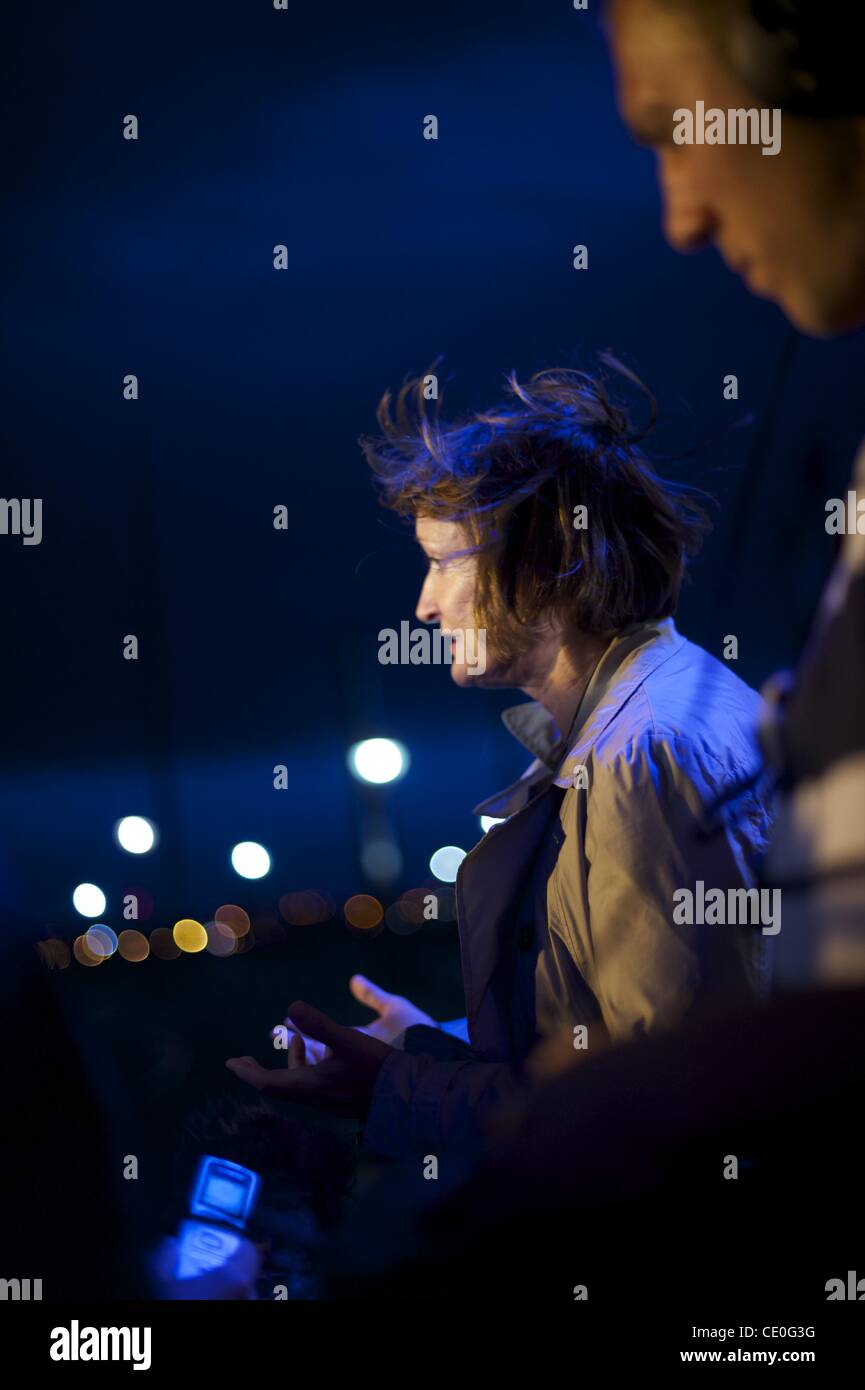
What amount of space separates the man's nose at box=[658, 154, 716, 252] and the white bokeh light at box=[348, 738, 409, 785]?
2.74 metres

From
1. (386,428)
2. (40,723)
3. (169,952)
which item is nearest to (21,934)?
(386,428)

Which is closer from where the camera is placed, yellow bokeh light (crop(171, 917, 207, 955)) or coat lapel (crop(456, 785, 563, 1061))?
coat lapel (crop(456, 785, 563, 1061))

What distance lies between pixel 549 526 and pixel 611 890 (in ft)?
1.87

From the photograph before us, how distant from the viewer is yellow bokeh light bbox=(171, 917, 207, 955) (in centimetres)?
422

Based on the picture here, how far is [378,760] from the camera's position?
147 inches

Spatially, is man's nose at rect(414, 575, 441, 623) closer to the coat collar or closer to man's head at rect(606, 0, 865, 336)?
the coat collar

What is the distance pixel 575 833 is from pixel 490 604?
404 mm

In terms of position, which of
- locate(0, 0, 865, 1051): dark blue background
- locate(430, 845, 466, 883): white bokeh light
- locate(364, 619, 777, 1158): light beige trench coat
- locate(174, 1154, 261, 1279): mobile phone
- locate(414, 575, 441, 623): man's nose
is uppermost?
locate(0, 0, 865, 1051): dark blue background

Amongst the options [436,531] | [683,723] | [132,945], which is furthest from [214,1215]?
[132,945]

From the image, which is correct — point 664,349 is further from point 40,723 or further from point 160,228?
point 40,723

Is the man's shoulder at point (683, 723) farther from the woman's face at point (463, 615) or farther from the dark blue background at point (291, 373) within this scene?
the dark blue background at point (291, 373)

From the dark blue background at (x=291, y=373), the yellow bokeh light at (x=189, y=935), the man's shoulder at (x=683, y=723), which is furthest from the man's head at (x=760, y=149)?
the yellow bokeh light at (x=189, y=935)

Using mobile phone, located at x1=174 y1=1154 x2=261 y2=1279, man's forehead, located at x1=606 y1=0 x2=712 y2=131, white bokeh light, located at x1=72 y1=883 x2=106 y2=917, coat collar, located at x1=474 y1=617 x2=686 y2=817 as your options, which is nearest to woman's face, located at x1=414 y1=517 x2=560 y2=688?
coat collar, located at x1=474 y1=617 x2=686 y2=817

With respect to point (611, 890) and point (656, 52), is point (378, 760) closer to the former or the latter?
point (611, 890)
